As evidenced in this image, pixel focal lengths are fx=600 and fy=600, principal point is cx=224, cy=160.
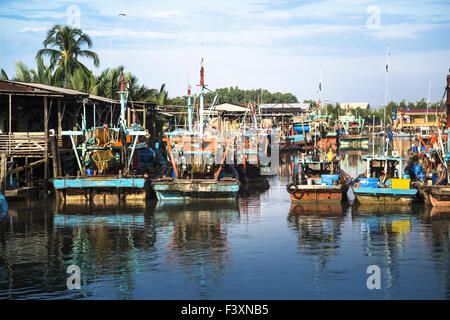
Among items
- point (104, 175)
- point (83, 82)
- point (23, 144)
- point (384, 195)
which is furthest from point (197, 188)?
point (83, 82)

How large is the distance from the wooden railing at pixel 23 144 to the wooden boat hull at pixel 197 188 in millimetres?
7517

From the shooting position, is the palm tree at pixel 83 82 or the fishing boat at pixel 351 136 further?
the fishing boat at pixel 351 136

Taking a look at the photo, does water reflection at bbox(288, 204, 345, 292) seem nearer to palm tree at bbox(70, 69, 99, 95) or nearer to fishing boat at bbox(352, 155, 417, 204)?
fishing boat at bbox(352, 155, 417, 204)

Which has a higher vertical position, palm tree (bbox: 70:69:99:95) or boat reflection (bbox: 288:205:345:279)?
palm tree (bbox: 70:69:99:95)

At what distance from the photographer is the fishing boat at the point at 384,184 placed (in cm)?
3108

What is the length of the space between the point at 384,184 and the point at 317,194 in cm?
363

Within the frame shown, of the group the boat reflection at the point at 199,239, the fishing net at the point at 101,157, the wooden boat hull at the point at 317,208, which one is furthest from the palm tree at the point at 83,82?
the wooden boat hull at the point at 317,208

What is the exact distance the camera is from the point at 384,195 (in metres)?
31.3

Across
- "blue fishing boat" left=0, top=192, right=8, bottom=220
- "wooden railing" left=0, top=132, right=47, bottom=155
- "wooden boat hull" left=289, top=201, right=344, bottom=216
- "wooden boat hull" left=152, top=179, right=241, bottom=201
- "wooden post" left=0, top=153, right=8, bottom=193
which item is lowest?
"wooden boat hull" left=289, top=201, right=344, bottom=216

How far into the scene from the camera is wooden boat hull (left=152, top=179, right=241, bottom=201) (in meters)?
33.5

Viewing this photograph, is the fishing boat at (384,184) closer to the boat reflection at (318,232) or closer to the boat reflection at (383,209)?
the boat reflection at (383,209)

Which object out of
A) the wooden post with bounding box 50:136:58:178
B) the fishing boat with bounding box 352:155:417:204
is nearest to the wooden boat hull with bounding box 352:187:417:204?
the fishing boat with bounding box 352:155:417:204

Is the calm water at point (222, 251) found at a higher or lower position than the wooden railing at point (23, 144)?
lower
